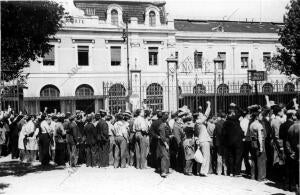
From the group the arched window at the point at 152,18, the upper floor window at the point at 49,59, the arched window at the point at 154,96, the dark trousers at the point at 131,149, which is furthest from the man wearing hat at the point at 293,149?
the arched window at the point at 152,18

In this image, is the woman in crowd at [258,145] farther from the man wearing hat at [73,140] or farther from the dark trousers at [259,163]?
the man wearing hat at [73,140]

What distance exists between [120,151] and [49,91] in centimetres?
1955

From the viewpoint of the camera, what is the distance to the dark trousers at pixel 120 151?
13086 millimetres

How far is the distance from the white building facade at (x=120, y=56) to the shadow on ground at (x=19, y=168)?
1459cm

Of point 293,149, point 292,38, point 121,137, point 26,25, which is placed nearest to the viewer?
point 293,149

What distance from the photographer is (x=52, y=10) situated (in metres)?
11.9

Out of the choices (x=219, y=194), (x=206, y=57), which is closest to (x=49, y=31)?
(x=219, y=194)

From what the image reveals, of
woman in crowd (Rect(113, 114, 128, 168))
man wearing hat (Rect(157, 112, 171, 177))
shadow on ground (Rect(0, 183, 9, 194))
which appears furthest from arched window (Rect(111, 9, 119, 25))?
shadow on ground (Rect(0, 183, 9, 194))

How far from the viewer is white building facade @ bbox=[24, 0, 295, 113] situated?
102 feet

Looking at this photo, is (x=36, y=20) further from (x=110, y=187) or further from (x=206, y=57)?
(x=206, y=57)

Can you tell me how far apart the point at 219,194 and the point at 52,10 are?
6899 millimetres

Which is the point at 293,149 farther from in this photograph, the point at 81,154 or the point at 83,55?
the point at 83,55

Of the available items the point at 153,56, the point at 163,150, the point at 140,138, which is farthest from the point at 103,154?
the point at 153,56

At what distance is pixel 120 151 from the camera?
43.6 feet
